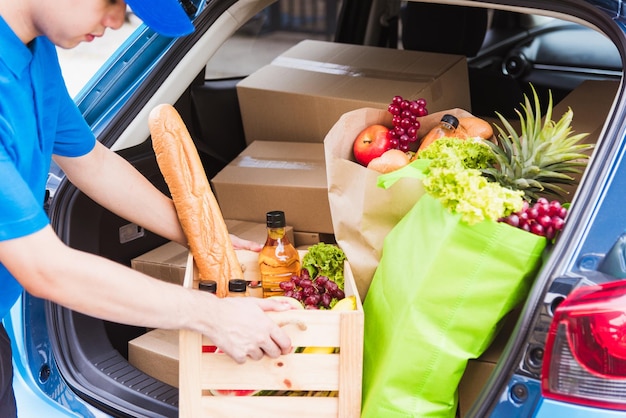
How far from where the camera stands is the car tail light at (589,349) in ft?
3.96

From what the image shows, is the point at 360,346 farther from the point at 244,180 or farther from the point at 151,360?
the point at 244,180

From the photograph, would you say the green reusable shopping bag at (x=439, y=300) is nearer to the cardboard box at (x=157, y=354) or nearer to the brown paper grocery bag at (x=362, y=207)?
the brown paper grocery bag at (x=362, y=207)

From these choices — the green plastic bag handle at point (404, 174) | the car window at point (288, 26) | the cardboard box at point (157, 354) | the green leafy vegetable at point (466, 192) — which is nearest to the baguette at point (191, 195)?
the cardboard box at point (157, 354)

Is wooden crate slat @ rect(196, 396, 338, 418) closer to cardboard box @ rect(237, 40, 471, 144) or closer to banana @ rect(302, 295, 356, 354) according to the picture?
banana @ rect(302, 295, 356, 354)

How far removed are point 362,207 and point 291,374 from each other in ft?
1.21

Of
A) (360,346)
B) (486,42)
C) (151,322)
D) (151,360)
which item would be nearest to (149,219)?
(151,360)

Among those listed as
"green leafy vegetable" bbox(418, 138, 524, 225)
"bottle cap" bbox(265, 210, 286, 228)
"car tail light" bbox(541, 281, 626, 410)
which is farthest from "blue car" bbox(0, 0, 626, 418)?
"bottle cap" bbox(265, 210, 286, 228)

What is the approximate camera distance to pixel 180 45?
2088 millimetres

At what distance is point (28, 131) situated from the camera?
1348 mm

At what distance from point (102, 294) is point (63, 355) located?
0.55 m

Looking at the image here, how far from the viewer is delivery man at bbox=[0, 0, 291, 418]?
123cm

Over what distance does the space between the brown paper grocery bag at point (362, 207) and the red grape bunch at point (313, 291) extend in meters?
0.06

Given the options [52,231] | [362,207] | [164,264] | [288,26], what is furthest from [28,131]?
[288,26]

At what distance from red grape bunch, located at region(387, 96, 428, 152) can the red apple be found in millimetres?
21
